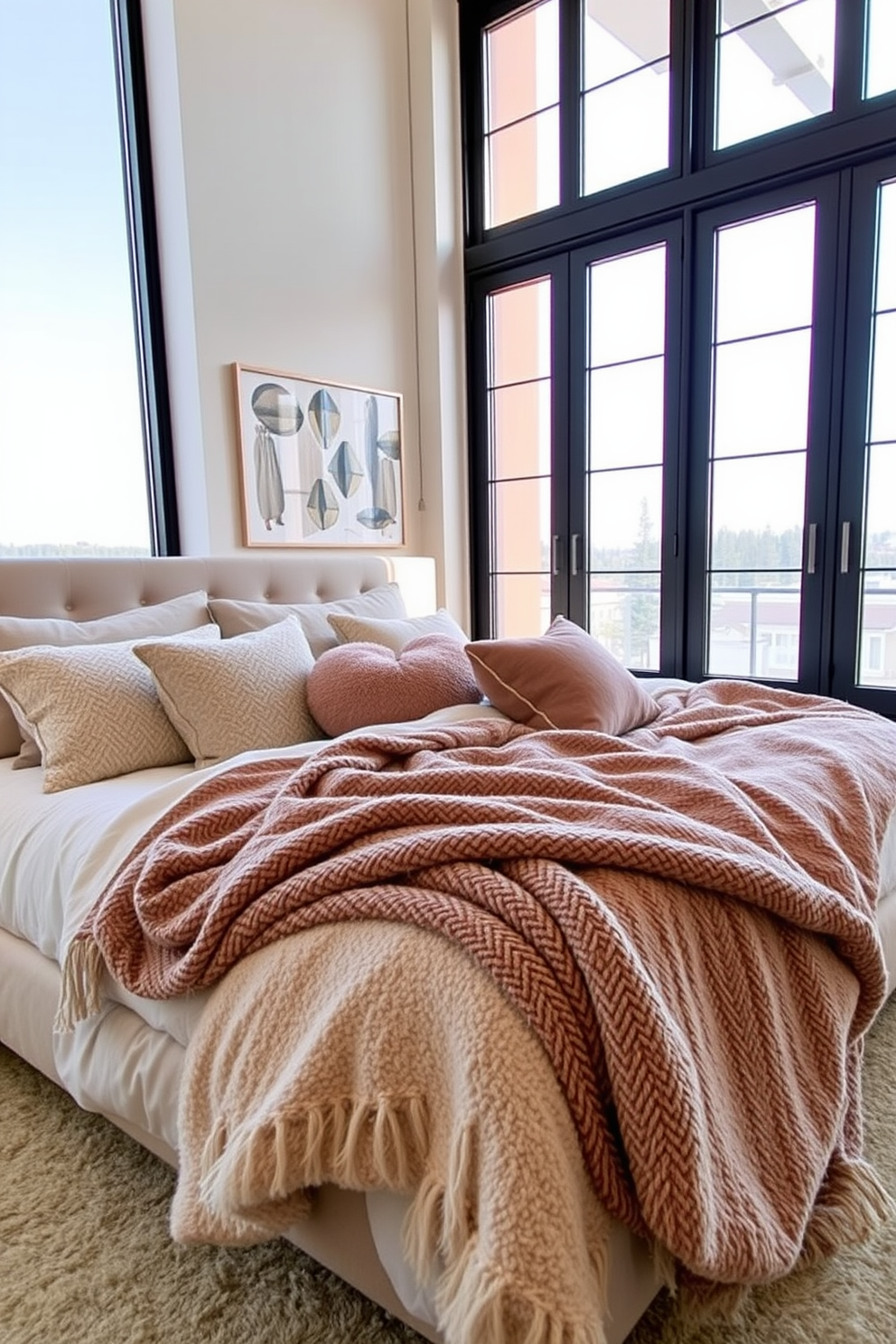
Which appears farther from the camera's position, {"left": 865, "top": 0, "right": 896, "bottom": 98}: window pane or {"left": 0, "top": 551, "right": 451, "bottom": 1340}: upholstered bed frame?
{"left": 865, "top": 0, "right": 896, "bottom": 98}: window pane

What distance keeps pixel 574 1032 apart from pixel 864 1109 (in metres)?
0.97

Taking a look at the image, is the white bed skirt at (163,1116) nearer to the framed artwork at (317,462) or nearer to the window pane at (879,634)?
the framed artwork at (317,462)

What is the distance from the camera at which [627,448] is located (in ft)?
11.4

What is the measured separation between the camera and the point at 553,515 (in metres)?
3.71

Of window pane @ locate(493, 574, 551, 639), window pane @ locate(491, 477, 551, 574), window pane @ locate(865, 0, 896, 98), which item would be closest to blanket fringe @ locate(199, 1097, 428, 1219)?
window pane @ locate(493, 574, 551, 639)

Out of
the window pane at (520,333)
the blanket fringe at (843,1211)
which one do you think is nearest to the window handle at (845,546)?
the window pane at (520,333)

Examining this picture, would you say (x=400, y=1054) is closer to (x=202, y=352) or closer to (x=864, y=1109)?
(x=864, y=1109)

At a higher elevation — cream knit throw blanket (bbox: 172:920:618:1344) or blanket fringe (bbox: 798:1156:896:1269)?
cream knit throw blanket (bbox: 172:920:618:1344)

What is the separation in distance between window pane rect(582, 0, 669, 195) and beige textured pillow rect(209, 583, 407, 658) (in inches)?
90.5

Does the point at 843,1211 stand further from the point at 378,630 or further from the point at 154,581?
the point at 154,581

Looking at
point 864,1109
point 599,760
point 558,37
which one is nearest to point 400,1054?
point 599,760

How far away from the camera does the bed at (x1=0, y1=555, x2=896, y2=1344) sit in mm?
723

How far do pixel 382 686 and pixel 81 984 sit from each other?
94cm

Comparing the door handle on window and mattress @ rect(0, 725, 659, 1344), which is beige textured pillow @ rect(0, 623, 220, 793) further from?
the door handle on window
